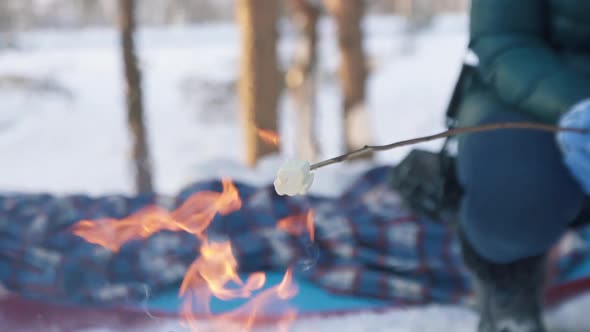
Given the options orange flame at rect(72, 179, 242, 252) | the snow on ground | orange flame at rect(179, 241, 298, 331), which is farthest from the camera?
the snow on ground

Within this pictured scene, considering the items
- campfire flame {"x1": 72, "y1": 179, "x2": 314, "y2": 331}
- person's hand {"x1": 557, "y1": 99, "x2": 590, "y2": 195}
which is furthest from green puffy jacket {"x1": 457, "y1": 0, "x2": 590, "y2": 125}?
campfire flame {"x1": 72, "y1": 179, "x2": 314, "y2": 331}

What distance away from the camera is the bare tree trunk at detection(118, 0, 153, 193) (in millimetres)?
3680

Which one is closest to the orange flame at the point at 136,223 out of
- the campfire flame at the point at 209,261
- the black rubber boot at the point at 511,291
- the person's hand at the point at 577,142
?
the campfire flame at the point at 209,261

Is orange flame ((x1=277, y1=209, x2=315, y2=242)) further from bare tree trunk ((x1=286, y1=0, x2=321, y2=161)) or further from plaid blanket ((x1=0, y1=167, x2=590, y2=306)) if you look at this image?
bare tree trunk ((x1=286, y1=0, x2=321, y2=161))

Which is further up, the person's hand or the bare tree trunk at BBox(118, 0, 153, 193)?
the person's hand

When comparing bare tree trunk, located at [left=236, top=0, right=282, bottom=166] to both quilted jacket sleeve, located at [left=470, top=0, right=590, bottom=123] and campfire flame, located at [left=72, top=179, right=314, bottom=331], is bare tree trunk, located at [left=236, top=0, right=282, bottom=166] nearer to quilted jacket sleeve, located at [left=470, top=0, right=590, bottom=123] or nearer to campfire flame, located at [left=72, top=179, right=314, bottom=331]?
campfire flame, located at [left=72, top=179, right=314, bottom=331]

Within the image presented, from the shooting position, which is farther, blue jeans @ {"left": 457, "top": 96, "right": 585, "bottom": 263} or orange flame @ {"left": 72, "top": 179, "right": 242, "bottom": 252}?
orange flame @ {"left": 72, "top": 179, "right": 242, "bottom": 252}

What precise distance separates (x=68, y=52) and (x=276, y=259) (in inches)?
252

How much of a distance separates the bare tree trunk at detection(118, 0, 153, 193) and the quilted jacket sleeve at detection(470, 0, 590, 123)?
9.06 ft

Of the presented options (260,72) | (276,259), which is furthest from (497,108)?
(260,72)

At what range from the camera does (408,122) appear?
7.49 m

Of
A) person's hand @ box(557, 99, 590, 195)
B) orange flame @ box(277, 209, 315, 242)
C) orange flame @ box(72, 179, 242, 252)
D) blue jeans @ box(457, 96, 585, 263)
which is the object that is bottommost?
orange flame @ box(277, 209, 315, 242)

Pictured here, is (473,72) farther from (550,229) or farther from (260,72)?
(260,72)

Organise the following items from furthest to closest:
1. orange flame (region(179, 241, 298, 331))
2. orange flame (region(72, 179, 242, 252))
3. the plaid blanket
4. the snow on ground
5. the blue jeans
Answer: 1. the snow on ground
2. orange flame (region(72, 179, 242, 252))
3. the plaid blanket
4. orange flame (region(179, 241, 298, 331))
5. the blue jeans
